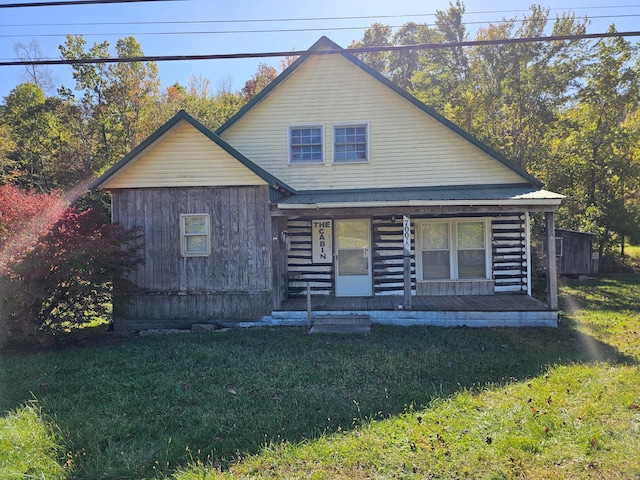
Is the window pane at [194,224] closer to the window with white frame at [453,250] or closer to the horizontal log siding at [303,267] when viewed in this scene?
the horizontal log siding at [303,267]

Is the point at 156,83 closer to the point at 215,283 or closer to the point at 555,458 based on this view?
the point at 215,283

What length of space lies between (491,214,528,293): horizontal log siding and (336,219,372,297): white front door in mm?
3514

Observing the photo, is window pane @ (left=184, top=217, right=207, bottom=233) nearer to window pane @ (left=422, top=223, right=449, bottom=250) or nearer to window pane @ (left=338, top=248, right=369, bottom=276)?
window pane @ (left=338, top=248, right=369, bottom=276)

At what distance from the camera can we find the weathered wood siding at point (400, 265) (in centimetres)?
1084

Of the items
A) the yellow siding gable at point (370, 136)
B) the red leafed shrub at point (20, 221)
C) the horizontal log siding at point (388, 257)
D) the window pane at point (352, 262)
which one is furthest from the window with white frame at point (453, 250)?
the red leafed shrub at point (20, 221)

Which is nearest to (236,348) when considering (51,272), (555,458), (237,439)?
(237,439)

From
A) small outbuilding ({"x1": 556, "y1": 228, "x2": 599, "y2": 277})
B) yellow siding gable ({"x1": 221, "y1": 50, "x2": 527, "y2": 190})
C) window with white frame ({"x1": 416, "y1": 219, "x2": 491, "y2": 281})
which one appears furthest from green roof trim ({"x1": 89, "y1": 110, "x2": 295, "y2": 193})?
small outbuilding ({"x1": 556, "y1": 228, "x2": 599, "y2": 277})

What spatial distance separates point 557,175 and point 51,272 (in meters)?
21.2

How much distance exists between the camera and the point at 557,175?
19.5 meters

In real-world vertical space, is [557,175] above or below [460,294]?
above

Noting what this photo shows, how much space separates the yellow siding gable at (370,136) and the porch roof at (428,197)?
1.11 ft

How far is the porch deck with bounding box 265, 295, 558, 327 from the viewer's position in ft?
28.0

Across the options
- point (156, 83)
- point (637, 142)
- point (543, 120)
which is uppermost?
point (156, 83)

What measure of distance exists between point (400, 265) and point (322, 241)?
2.28 meters
